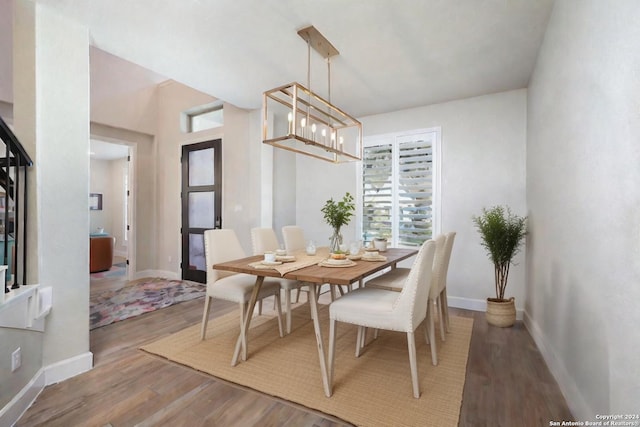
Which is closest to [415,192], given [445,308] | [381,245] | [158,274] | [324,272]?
[381,245]

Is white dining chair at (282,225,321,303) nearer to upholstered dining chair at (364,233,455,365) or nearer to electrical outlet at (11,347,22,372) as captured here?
upholstered dining chair at (364,233,455,365)

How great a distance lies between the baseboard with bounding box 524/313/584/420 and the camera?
1.62m

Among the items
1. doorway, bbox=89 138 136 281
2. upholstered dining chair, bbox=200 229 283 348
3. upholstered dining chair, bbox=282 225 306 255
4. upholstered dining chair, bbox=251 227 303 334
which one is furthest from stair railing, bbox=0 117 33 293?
doorway, bbox=89 138 136 281

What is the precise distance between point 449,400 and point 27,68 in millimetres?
3349

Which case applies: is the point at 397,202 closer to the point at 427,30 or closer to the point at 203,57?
the point at 427,30

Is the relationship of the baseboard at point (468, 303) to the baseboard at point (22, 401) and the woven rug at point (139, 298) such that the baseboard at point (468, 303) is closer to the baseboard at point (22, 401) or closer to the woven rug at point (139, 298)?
the woven rug at point (139, 298)

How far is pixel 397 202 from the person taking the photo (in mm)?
4176

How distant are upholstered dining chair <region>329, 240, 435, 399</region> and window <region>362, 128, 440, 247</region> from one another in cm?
209

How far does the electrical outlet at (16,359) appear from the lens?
1.70 metres

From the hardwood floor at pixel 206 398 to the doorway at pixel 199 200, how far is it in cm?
242

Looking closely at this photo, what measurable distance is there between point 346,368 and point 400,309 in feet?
2.34

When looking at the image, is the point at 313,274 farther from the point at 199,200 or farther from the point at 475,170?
the point at 199,200

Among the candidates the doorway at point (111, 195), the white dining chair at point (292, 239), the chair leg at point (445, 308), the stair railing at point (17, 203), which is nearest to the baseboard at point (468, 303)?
the chair leg at point (445, 308)

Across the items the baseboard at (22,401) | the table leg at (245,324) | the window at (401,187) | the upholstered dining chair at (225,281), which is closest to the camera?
the baseboard at (22,401)
